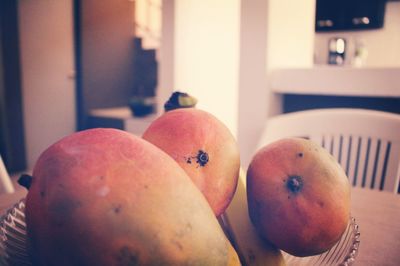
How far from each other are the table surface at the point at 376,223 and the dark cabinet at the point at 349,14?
4573mm

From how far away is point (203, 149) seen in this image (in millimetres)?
325

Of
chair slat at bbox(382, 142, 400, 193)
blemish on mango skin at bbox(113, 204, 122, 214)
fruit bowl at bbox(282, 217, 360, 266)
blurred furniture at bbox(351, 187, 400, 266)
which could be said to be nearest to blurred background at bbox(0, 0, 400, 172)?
chair slat at bbox(382, 142, 400, 193)

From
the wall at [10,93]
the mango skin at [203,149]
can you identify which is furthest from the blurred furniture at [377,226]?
the wall at [10,93]

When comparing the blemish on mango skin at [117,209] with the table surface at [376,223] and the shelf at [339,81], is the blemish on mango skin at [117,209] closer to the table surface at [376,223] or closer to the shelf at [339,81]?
the table surface at [376,223]

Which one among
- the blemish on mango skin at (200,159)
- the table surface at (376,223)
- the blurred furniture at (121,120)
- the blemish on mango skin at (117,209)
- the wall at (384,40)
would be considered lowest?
the blurred furniture at (121,120)

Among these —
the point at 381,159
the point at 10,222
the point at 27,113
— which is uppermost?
the point at 10,222

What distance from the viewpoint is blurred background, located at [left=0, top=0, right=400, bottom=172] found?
77.4 inches

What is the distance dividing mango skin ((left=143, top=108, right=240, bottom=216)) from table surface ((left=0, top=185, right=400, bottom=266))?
271mm

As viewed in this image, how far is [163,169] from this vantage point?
0.25m

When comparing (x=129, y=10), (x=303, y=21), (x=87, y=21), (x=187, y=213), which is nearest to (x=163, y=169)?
(x=187, y=213)

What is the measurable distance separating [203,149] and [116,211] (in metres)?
0.12

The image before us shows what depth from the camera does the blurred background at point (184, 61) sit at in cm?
196

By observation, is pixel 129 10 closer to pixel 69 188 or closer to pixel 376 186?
pixel 376 186

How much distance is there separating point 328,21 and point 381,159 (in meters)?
4.42
